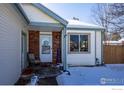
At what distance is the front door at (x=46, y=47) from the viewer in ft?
42.4

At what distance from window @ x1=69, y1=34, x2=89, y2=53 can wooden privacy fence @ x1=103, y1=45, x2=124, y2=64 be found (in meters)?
1.16

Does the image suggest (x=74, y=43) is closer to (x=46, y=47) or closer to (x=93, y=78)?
(x=46, y=47)

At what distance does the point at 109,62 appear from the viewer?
12.9 metres

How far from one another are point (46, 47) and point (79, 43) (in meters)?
1.87

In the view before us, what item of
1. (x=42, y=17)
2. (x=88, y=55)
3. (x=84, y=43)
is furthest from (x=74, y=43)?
Answer: (x=42, y=17)

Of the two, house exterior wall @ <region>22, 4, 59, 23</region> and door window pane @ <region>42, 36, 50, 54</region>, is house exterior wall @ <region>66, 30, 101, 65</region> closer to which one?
door window pane @ <region>42, 36, 50, 54</region>

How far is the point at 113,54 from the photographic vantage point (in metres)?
12.9

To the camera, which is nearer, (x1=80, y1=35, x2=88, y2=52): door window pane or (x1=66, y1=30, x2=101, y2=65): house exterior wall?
(x1=66, y1=30, x2=101, y2=65): house exterior wall

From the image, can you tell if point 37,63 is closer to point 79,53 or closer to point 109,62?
point 79,53

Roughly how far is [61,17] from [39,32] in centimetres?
363

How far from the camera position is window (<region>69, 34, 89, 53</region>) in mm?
12859

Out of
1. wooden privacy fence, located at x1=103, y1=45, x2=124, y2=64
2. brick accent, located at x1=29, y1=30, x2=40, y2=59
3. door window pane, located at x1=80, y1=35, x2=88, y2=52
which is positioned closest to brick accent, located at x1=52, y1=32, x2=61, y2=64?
brick accent, located at x1=29, y1=30, x2=40, y2=59

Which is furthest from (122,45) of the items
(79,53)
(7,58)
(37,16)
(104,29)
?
(7,58)

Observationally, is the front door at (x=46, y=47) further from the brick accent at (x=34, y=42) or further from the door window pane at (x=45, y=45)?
the brick accent at (x=34, y=42)
